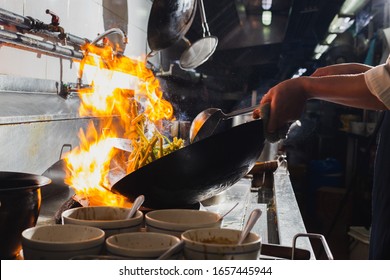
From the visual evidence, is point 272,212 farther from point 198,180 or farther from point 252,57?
point 252,57

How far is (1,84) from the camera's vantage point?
6.46 ft

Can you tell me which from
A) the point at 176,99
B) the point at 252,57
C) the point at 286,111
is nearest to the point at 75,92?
the point at 286,111

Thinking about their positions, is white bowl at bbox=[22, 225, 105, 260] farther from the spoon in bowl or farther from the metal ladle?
the metal ladle

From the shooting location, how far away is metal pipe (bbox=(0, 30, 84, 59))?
1963mm

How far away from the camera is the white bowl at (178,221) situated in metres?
1.00

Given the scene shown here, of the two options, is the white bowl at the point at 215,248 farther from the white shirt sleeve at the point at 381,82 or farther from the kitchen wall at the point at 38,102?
the kitchen wall at the point at 38,102

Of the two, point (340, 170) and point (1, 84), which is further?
point (340, 170)

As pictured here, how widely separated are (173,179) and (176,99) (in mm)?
4083

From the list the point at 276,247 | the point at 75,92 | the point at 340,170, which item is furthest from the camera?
the point at 340,170

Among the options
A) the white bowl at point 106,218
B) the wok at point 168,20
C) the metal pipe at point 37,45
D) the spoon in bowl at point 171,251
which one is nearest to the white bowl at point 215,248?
the spoon in bowl at point 171,251

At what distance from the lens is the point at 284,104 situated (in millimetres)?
1295

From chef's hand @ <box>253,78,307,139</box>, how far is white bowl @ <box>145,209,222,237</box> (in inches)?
15.3

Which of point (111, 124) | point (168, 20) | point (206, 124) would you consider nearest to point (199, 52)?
point (168, 20)

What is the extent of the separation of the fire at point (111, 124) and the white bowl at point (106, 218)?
0.34m
